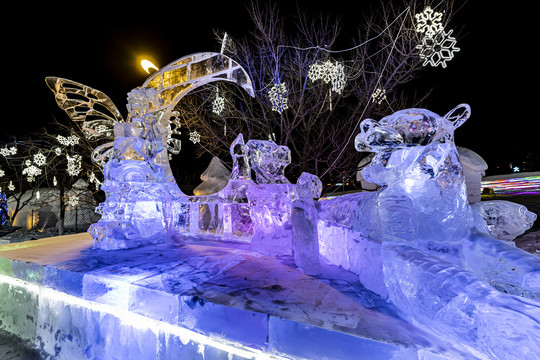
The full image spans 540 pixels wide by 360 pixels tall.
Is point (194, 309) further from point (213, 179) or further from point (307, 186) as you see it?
point (213, 179)

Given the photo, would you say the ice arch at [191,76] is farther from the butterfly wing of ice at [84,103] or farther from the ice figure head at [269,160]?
the ice figure head at [269,160]

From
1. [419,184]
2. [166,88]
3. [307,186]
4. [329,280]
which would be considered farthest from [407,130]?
[166,88]

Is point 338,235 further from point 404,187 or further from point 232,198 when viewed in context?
point 232,198

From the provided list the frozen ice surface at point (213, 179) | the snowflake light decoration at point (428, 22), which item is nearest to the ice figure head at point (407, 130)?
the frozen ice surface at point (213, 179)

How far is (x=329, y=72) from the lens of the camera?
5.98 m

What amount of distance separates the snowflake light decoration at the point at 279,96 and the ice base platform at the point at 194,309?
14.8 feet

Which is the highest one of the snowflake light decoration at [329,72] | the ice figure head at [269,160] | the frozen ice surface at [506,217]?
the snowflake light decoration at [329,72]

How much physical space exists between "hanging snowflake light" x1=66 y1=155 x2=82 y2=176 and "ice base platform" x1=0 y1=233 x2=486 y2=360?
719cm

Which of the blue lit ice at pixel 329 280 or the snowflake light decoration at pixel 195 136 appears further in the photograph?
the snowflake light decoration at pixel 195 136

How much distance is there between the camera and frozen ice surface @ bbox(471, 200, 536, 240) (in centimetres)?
175

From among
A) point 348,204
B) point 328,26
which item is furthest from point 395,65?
point 348,204

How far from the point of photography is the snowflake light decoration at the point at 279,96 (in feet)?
21.1

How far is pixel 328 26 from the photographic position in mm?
6449

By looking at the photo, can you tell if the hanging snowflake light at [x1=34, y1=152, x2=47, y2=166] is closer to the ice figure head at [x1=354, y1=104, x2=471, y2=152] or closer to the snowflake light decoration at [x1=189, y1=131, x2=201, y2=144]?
the snowflake light decoration at [x1=189, y1=131, x2=201, y2=144]
